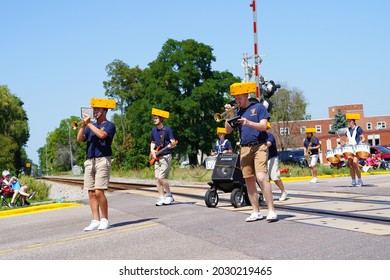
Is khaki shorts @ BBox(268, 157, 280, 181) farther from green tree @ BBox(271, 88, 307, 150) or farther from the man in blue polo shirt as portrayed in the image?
green tree @ BBox(271, 88, 307, 150)

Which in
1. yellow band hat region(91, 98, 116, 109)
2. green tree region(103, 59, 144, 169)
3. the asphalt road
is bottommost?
the asphalt road

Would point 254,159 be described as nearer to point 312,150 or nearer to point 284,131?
point 312,150

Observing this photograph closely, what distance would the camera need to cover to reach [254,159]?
7.62 metres

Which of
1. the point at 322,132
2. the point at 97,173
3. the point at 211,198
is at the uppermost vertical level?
the point at 322,132

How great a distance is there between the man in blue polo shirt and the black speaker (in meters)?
1.88

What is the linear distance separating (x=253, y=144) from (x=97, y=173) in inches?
98.1

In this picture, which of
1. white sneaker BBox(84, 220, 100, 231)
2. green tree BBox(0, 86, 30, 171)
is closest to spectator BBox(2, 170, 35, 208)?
white sneaker BBox(84, 220, 100, 231)

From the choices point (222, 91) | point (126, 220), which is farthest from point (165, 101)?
point (126, 220)

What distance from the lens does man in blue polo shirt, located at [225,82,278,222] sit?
7.46m

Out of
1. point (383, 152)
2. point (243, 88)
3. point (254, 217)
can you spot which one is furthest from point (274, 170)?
point (383, 152)

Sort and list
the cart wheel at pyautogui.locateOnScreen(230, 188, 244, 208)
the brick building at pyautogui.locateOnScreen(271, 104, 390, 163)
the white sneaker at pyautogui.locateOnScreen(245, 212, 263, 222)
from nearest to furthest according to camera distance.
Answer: the white sneaker at pyautogui.locateOnScreen(245, 212, 263, 222)
the cart wheel at pyautogui.locateOnScreen(230, 188, 244, 208)
the brick building at pyautogui.locateOnScreen(271, 104, 390, 163)

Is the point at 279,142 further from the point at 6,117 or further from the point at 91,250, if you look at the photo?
the point at 91,250

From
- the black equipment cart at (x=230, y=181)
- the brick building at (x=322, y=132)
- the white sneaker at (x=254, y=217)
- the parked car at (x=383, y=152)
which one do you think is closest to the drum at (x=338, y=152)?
the black equipment cart at (x=230, y=181)
